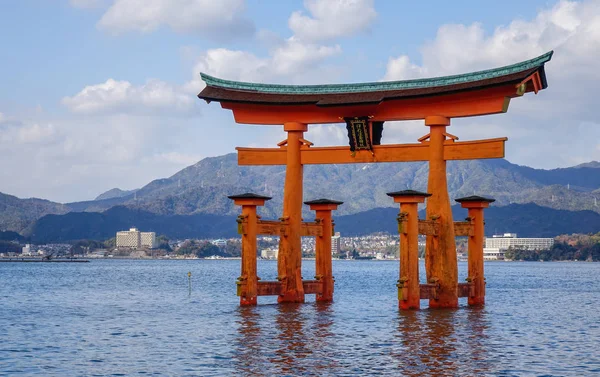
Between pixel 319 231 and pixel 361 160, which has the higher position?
pixel 361 160

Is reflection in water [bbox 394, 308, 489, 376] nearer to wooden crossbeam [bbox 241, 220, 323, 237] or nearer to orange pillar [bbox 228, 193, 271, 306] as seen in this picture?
wooden crossbeam [bbox 241, 220, 323, 237]

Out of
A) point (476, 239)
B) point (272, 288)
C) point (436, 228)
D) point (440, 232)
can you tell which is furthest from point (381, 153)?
point (272, 288)

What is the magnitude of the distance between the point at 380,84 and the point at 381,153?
2.72 m

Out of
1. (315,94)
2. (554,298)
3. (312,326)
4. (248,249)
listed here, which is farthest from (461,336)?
(554,298)

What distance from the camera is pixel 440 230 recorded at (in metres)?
35.0

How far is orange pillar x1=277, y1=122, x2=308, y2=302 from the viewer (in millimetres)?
36781

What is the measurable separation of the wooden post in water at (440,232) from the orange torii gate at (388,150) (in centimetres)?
4

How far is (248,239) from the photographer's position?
115 feet

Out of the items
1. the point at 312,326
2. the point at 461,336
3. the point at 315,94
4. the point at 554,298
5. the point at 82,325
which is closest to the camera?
the point at 461,336

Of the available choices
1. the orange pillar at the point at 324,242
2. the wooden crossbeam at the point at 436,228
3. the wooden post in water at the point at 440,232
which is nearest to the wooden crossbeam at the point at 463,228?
the wooden crossbeam at the point at 436,228

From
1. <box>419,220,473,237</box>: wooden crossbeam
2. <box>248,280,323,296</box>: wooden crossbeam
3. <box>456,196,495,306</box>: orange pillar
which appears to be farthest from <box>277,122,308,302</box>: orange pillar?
<box>456,196,495,306</box>: orange pillar

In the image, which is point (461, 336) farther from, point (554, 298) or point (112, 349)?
point (554, 298)

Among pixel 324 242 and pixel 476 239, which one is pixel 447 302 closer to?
pixel 476 239

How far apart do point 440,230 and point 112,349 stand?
1383cm
